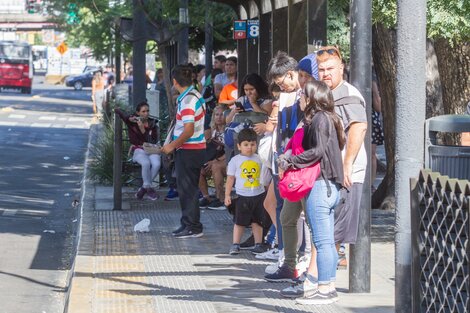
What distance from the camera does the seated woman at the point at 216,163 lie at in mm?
14617

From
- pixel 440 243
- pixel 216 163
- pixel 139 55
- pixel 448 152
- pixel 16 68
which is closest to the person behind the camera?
pixel 440 243

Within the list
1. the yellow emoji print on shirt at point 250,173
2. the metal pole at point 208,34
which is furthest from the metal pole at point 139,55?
the yellow emoji print on shirt at point 250,173

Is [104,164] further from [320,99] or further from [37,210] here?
[320,99]

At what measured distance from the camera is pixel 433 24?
10.1 metres

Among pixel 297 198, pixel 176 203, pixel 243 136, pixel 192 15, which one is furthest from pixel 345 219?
pixel 192 15

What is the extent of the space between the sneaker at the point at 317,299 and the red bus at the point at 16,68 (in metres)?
62.1

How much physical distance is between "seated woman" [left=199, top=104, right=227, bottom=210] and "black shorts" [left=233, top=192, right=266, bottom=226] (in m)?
3.33

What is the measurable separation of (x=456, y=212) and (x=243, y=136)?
6.06m

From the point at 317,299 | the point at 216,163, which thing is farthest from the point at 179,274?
the point at 216,163

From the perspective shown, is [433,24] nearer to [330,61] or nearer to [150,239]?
[330,61]

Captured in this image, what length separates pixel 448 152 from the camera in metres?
6.46

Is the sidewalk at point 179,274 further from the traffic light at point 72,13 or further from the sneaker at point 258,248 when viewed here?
the traffic light at point 72,13

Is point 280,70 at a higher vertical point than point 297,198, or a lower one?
higher

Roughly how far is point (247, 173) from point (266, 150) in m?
0.89
